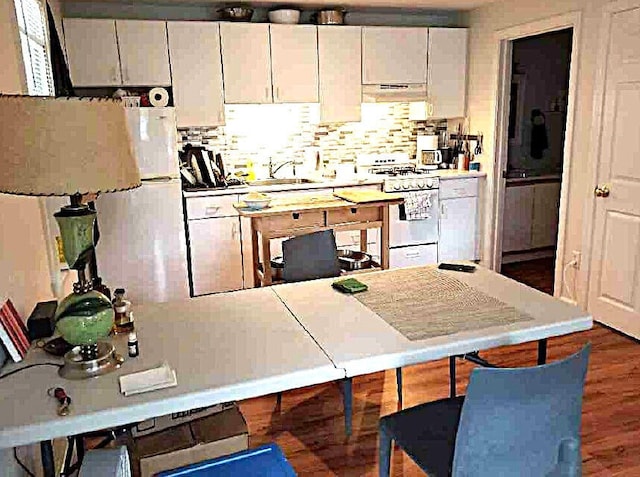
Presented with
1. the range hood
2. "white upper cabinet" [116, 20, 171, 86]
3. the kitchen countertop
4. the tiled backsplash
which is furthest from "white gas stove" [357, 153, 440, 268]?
"white upper cabinet" [116, 20, 171, 86]

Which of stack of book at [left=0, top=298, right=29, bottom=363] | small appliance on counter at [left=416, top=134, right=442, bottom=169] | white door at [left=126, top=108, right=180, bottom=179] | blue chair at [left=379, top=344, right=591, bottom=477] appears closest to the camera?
blue chair at [left=379, top=344, right=591, bottom=477]

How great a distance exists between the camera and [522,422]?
133 cm

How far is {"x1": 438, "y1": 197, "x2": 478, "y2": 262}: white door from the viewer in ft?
15.8

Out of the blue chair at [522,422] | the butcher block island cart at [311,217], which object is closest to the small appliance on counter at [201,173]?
the butcher block island cart at [311,217]

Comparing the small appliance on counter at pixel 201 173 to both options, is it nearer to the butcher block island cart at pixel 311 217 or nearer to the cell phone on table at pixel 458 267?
the butcher block island cart at pixel 311 217

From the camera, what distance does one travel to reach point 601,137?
3566mm

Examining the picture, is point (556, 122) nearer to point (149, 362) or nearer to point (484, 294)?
point (484, 294)

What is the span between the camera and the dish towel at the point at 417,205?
4598mm

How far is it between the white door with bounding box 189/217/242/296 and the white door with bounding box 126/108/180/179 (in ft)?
1.59

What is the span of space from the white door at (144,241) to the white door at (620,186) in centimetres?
290

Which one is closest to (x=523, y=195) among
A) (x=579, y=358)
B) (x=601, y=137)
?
(x=601, y=137)

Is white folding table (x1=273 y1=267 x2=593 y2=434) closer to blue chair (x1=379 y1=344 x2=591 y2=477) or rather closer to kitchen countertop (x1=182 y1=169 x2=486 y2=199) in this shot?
blue chair (x1=379 y1=344 x2=591 y2=477)

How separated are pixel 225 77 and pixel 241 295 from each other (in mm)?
2670

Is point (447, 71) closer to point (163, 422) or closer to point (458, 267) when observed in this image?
point (458, 267)
